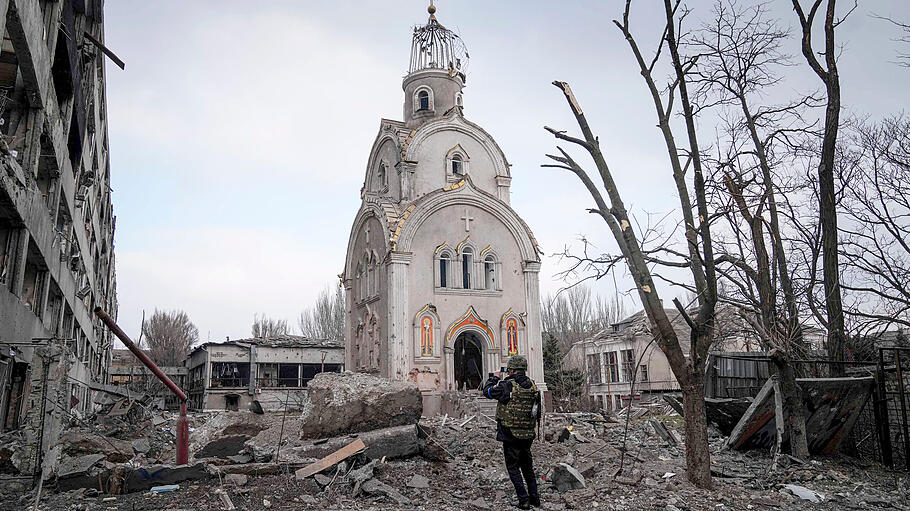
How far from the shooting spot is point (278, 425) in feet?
46.4

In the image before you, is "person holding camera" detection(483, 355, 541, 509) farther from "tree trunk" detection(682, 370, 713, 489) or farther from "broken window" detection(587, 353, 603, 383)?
"broken window" detection(587, 353, 603, 383)

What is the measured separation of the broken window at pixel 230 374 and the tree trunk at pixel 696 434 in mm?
32141

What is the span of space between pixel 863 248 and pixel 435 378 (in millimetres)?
13469

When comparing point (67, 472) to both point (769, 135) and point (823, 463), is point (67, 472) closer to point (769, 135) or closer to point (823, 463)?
point (823, 463)

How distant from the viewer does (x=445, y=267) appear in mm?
23688

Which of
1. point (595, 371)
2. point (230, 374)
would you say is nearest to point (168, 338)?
point (230, 374)

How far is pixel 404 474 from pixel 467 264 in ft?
48.4

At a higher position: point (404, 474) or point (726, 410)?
point (726, 410)

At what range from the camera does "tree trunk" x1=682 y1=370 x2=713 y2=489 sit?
29.6 feet

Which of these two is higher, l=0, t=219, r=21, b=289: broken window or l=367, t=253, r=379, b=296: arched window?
l=367, t=253, r=379, b=296: arched window

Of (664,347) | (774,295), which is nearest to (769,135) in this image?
(774,295)

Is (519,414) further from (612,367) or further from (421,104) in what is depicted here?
(612,367)

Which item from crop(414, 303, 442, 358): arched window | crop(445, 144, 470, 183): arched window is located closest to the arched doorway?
crop(414, 303, 442, 358): arched window

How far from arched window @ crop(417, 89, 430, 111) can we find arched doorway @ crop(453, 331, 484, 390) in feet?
31.3
